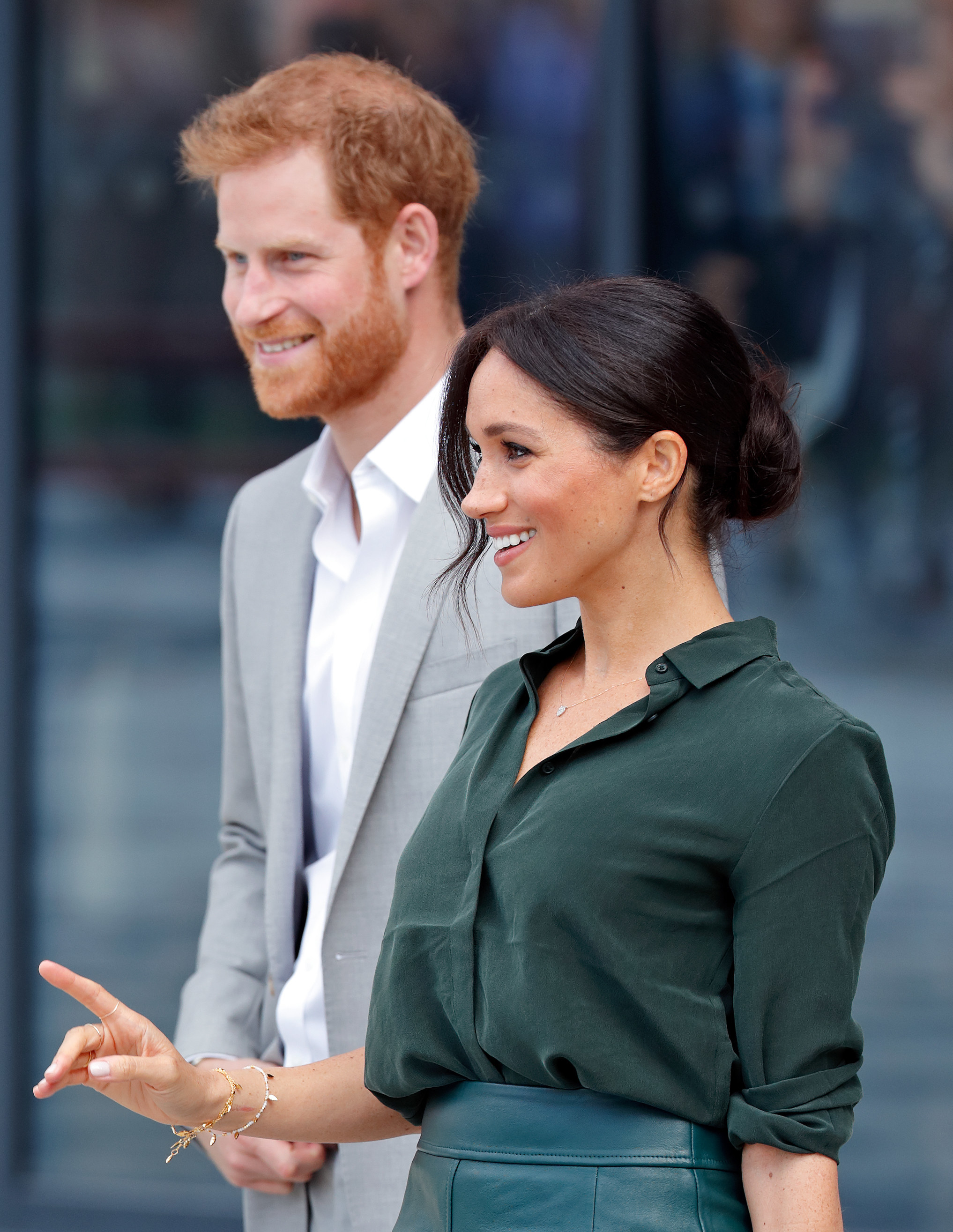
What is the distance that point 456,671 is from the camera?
1874mm

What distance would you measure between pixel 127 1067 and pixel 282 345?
1011 millimetres

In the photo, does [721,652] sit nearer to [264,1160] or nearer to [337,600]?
[337,600]

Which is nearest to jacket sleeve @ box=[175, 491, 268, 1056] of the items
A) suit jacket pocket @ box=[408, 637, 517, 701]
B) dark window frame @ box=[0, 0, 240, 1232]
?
suit jacket pocket @ box=[408, 637, 517, 701]

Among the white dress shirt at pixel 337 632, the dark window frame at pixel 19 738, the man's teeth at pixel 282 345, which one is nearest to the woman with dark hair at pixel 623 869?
the white dress shirt at pixel 337 632

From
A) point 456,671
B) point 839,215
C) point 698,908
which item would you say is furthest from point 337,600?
point 839,215

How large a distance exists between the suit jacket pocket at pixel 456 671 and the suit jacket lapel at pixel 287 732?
243mm

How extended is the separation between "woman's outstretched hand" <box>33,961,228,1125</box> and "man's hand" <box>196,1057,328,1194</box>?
41cm

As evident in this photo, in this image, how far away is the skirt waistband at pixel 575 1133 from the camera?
4.10 feet

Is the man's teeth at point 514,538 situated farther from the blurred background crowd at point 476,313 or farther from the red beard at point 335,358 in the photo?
the blurred background crowd at point 476,313

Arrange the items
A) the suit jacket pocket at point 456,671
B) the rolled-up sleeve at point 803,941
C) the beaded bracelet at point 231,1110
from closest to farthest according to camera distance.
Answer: the rolled-up sleeve at point 803,941 < the beaded bracelet at point 231,1110 < the suit jacket pocket at point 456,671

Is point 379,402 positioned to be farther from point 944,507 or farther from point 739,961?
point 944,507

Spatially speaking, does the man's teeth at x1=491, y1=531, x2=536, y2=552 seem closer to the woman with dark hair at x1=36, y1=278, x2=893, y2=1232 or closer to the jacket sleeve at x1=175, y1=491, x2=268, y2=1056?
the woman with dark hair at x1=36, y1=278, x2=893, y2=1232

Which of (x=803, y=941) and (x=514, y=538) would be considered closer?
(x=803, y=941)

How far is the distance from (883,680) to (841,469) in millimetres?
536
